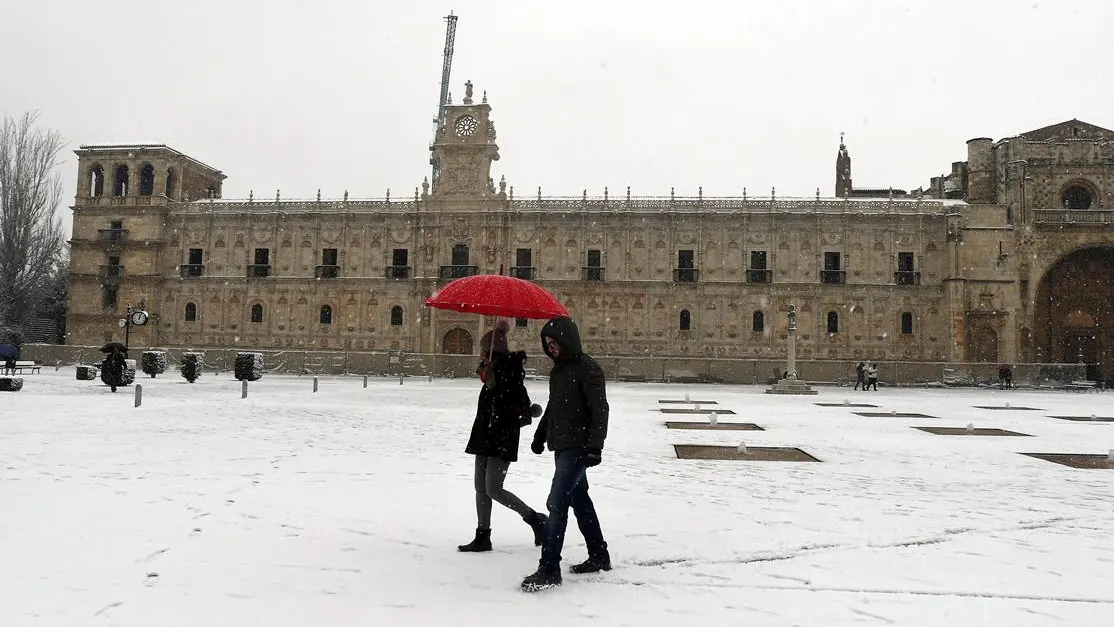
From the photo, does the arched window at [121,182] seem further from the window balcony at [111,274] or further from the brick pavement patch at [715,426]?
the brick pavement patch at [715,426]

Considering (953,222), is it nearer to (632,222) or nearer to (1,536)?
(632,222)

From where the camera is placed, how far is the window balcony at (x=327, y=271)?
42438 mm

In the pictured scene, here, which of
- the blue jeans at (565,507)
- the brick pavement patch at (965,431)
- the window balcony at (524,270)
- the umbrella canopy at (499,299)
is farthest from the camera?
the window balcony at (524,270)

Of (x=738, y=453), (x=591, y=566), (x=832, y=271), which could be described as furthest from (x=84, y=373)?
(x=832, y=271)

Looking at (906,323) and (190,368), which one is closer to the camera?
(190,368)

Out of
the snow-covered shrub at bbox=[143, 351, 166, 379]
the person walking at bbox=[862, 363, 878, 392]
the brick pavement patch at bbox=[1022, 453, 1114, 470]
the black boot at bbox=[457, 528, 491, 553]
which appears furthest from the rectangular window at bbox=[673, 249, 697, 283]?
the black boot at bbox=[457, 528, 491, 553]

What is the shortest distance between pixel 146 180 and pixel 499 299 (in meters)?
46.5

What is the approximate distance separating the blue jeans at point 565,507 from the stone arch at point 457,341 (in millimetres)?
36838

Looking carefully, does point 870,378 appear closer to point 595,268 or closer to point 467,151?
point 595,268

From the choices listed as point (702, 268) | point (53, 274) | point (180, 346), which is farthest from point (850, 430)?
point (53, 274)

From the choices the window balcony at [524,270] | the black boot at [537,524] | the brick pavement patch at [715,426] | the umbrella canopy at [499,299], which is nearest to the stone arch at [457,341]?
the window balcony at [524,270]

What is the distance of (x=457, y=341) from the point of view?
4162cm

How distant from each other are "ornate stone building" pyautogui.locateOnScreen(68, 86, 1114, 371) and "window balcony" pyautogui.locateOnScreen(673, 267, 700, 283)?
0.40 ft

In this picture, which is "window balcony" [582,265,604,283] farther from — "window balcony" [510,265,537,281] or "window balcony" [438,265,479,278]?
"window balcony" [438,265,479,278]
